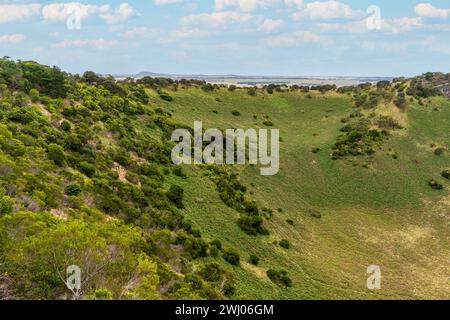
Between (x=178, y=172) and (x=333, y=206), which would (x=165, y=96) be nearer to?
(x=178, y=172)

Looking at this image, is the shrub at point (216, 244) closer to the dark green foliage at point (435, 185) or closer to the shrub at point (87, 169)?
the shrub at point (87, 169)

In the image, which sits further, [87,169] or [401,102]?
[401,102]

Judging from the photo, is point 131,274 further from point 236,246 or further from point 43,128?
point 43,128

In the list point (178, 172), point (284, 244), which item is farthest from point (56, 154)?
point (284, 244)

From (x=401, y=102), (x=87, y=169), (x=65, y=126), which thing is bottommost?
(x=87, y=169)

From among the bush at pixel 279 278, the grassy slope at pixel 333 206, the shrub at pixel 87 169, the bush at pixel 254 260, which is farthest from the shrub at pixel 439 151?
the shrub at pixel 87 169

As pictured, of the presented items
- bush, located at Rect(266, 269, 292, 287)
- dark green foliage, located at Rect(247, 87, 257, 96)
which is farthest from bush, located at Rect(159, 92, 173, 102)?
bush, located at Rect(266, 269, 292, 287)

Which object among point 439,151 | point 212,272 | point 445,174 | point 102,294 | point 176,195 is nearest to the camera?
point 102,294
